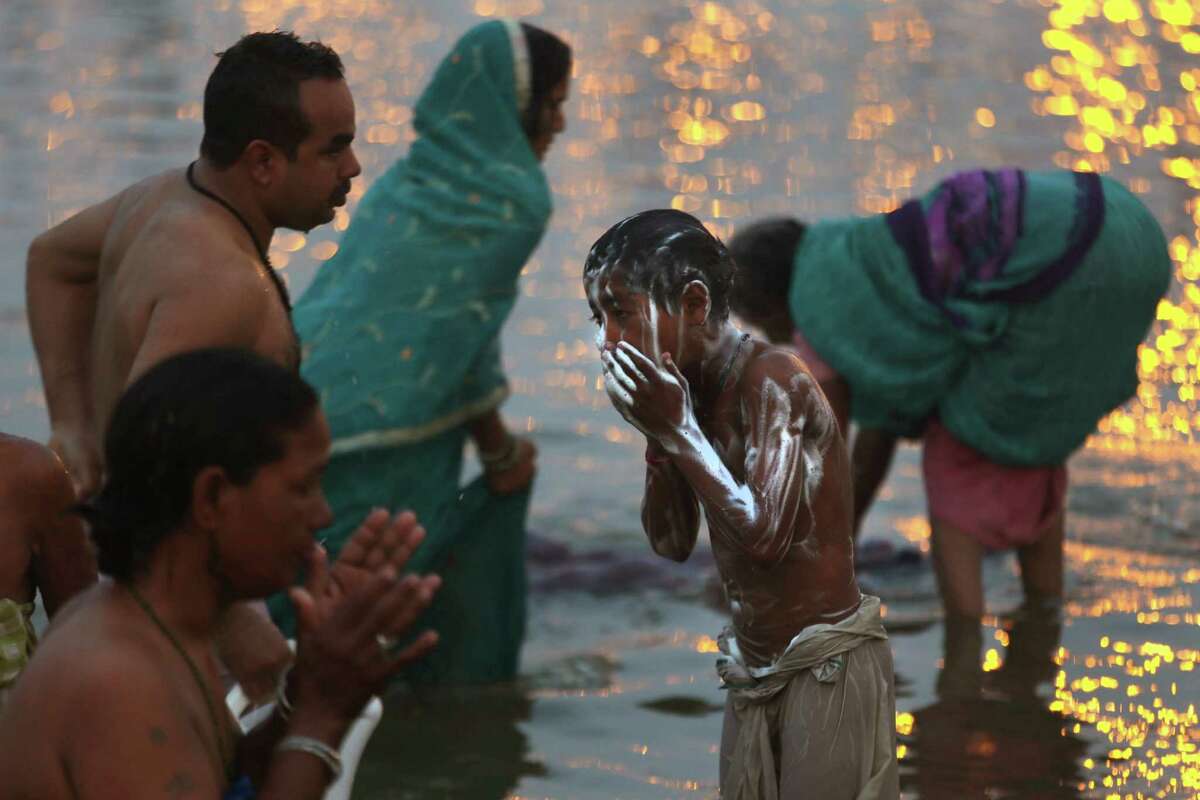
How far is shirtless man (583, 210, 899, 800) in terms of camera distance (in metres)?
3.32

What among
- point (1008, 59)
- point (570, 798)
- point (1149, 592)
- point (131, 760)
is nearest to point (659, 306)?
point (131, 760)

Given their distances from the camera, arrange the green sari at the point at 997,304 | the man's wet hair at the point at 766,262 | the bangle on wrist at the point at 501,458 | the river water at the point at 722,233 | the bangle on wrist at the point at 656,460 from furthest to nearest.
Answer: the man's wet hair at the point at 766,262, the bangle on wrist at the point at 501,458, the green sari at the point at 997,304, the river water at the point at 722,233, the bangle on wrist at the point at 656,460

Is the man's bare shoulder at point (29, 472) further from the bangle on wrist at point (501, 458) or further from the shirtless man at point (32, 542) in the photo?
the bangle on wrist at point (501, 458)

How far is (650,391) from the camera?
10.8ft

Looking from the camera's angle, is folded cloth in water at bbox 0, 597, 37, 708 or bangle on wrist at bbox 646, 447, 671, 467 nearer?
folded cloth in water at bbox 0, 597, 37, 708

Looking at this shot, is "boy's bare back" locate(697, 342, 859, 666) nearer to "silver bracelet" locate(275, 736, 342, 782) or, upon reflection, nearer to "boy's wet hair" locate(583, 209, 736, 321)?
"boy's wet hair" locate(583, 209, 736, 321)

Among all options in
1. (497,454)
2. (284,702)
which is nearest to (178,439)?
(284,702)

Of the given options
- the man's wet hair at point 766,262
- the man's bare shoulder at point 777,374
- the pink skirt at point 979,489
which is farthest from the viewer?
the man's wet hair at point 766,262

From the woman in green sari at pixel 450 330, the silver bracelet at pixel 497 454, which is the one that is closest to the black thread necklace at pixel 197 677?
the woman in green sari at pixel 450 330

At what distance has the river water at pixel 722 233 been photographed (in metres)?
5.33

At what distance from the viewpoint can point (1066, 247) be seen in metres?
5.51

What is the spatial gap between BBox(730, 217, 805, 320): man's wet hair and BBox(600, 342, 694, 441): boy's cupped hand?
9.02 feet

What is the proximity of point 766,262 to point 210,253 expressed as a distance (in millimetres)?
2897

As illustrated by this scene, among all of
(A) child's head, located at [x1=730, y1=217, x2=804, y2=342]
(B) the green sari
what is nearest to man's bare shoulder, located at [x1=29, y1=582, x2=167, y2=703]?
(B) the green sari
